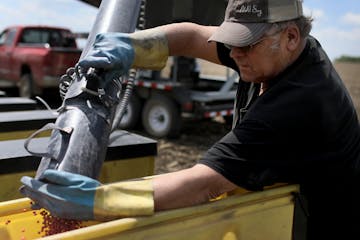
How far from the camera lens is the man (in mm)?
1381

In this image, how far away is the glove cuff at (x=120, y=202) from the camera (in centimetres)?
136

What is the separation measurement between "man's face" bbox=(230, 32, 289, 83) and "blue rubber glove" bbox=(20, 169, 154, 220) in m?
0.59

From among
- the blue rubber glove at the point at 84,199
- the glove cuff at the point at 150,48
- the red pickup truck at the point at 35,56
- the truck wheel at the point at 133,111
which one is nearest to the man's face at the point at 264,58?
the glove cuff at the point at 150,48

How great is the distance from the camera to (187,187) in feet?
4.76

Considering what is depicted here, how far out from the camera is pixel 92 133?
5.37 feet

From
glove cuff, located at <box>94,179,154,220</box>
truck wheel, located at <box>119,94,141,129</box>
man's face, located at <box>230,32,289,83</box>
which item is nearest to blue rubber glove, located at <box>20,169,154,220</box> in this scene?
glove cuff, located at <box>94,179,154,220</box>

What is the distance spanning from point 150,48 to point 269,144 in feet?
2.31

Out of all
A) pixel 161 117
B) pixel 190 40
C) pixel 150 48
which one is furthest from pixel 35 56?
pixel 150 48

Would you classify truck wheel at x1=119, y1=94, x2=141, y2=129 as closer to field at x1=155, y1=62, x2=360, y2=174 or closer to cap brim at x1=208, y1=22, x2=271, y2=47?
field at x1=155, y1=62, x2=360, y2=174

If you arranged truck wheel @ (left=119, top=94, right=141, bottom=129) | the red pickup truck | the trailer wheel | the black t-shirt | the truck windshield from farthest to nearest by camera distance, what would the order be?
the truck windshield, the trailer wheel, the red pickup truck, truck wheel @ (left=119, top=94, right=141, bottom=129), the black t-shirt

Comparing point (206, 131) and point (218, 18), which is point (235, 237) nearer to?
point (218, 18)

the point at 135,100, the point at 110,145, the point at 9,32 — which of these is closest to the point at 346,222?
the point at 110,145

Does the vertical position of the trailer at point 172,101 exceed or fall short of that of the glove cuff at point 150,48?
it falls short

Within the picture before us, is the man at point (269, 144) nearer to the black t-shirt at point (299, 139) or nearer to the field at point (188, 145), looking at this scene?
the black t-shirt at point (299, 139)
